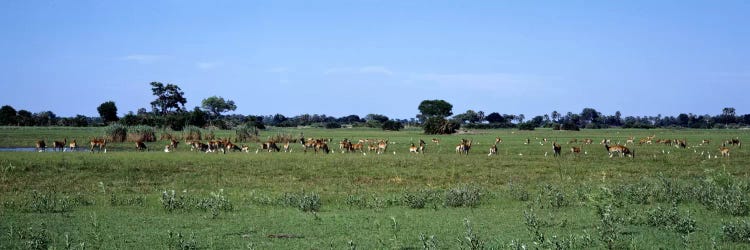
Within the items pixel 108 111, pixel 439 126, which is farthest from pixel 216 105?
pixel 439 126

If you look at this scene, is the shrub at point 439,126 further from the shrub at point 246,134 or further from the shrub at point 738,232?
the shrub at point 738,232

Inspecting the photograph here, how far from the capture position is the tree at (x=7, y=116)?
126875 mm

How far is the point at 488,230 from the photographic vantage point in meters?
13.4

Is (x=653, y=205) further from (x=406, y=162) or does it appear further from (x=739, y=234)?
(x=406, y=162)

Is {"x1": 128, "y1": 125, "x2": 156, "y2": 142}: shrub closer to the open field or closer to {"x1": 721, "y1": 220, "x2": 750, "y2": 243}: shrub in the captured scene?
the open field

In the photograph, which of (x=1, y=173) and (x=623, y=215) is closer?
(x=623, y=215)

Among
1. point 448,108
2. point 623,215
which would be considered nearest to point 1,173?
point 623,215

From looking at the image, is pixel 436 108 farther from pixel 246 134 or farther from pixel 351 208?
pixel 351 208

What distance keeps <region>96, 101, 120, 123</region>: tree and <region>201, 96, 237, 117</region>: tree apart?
36.2 metres

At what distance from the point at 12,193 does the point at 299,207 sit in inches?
416

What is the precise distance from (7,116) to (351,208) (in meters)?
134


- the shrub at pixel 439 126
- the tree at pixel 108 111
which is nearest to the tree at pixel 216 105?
the tree at pixel 108 111

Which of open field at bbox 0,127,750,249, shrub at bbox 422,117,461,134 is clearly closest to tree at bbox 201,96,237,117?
shrub at bbox 422,117,461,134

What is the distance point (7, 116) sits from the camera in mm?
128125
